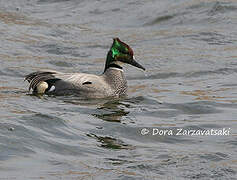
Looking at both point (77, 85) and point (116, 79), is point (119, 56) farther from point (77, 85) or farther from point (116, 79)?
point (77, 85)

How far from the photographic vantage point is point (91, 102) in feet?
37.3

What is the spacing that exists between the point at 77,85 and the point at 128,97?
88cm

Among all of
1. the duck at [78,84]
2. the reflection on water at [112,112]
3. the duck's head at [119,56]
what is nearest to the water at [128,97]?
the reflection on water at [112,112]

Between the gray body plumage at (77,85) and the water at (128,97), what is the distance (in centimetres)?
19

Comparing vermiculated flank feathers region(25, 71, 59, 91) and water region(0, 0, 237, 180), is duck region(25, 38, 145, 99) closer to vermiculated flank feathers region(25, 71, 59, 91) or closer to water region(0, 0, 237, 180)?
vermiculated flank feathers region(25, 71, 59, 91)

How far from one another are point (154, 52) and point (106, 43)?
1.57 meters

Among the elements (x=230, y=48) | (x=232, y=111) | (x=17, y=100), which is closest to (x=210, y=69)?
(x=230, y=48)

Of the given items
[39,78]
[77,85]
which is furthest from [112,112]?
[39,78]

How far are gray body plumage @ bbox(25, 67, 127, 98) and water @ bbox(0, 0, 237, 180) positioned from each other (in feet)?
0.63

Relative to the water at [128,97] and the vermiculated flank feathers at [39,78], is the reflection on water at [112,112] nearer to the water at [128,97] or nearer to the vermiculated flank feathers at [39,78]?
the water at [128,97]

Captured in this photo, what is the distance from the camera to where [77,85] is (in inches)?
459

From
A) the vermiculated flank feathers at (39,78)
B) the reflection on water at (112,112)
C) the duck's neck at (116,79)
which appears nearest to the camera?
the reflection on water at (112,112)

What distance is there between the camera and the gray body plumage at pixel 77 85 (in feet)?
38.2

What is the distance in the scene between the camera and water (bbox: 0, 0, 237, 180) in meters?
7.97
